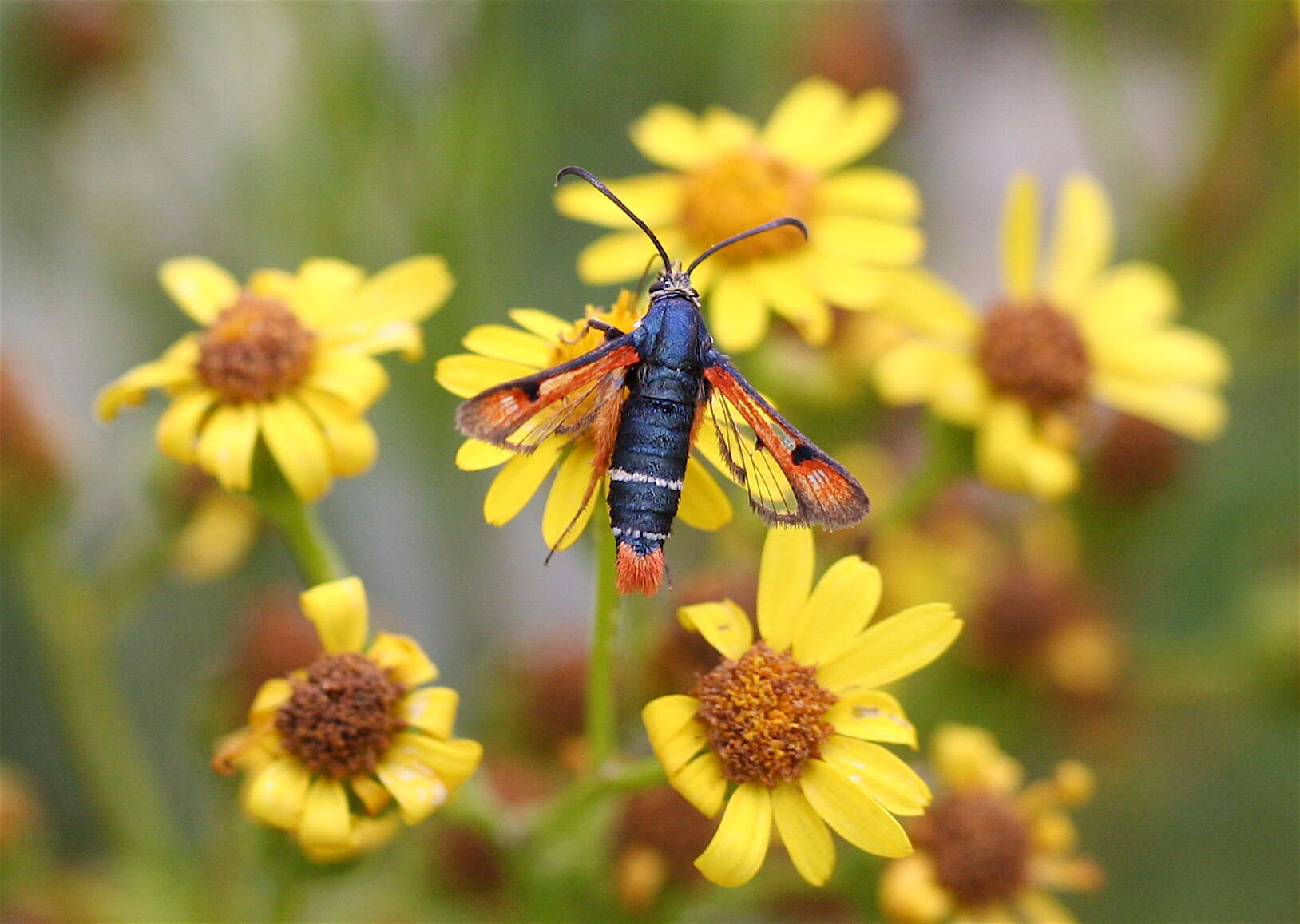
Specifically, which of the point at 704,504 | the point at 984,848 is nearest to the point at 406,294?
the point at 704,504

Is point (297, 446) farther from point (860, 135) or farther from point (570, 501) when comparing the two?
point (860, 135)

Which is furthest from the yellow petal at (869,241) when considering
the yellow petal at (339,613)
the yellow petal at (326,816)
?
the yellow petal at (326,816)

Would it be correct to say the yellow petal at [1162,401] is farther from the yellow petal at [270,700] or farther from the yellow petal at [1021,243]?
the yellow petal at [270,700]

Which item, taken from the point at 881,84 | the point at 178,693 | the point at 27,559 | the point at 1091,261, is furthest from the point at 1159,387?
the point at 178,693

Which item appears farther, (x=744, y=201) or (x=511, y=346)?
(x=744, y=201)

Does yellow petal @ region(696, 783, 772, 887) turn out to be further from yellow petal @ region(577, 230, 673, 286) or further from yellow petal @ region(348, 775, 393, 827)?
yellow petal @ region(577, 230, 673, 286)

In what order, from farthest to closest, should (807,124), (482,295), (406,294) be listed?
1. (482,295)
2. (807,124)
3. (406,294)

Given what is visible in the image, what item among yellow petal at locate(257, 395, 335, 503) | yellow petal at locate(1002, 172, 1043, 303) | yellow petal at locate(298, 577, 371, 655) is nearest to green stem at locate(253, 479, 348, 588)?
yellow petal at locate(257, 395, 335, 503)

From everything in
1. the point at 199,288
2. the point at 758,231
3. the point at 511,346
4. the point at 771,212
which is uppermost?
the point at 771,212
